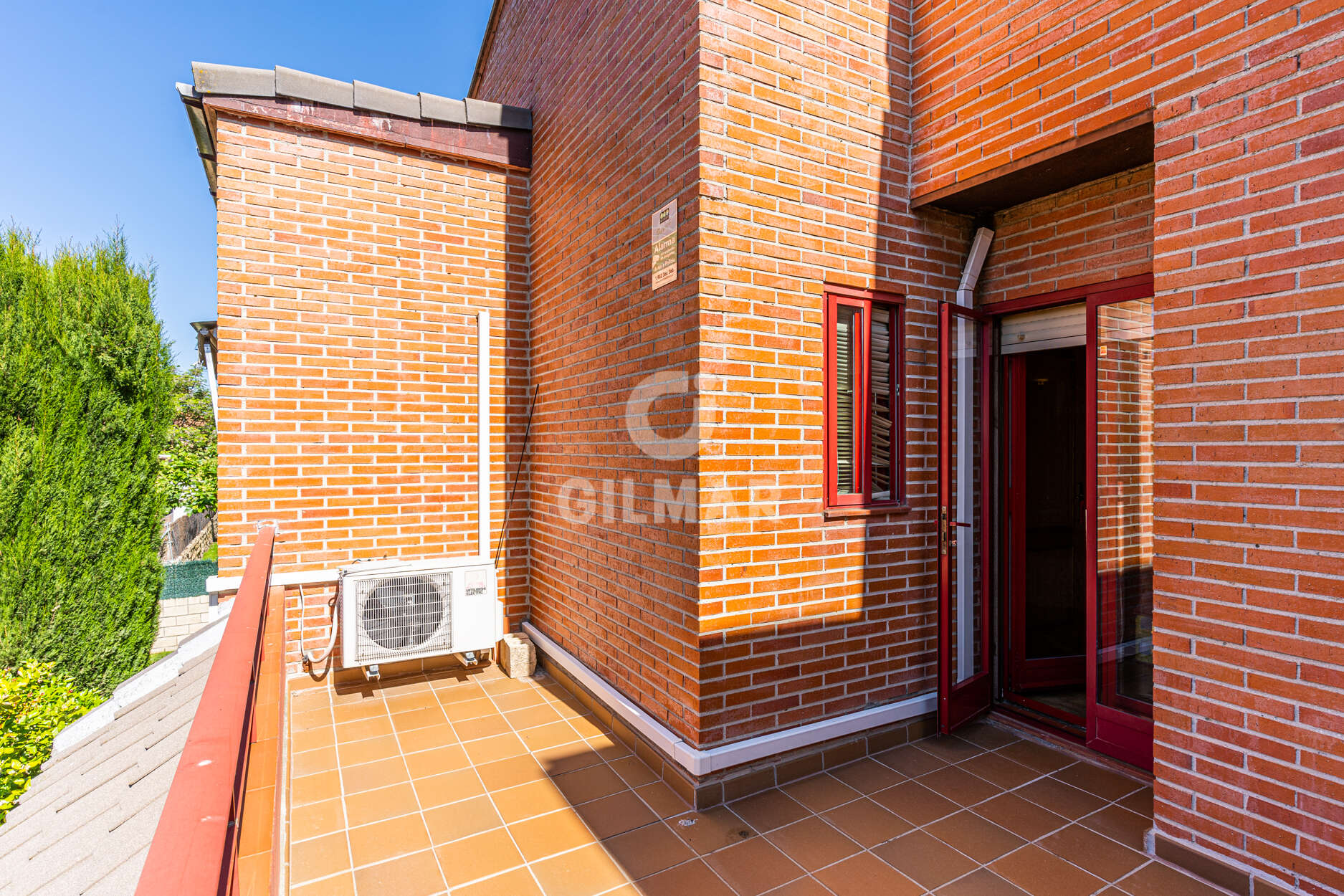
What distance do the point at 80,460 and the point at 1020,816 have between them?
294 inches

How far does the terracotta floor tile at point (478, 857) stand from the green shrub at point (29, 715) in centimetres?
352

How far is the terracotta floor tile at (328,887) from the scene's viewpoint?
229 cm

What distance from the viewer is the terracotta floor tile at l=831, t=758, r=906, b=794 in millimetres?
3000

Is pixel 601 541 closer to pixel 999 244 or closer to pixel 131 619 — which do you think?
pixel 999 244

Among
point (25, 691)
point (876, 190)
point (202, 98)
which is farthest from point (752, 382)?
point (25, 691)

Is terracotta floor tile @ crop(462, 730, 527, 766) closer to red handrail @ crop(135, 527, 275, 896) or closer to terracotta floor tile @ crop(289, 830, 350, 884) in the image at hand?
terracotta floor tile @ crop(289, 830, 350, 884)

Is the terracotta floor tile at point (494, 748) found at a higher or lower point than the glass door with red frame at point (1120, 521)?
lower

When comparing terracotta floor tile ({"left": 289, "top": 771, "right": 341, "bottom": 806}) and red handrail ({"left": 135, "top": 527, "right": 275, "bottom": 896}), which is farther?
terracotta floor tile ({"left": 289, "top": 771, "right": 341, "bottom": 806})

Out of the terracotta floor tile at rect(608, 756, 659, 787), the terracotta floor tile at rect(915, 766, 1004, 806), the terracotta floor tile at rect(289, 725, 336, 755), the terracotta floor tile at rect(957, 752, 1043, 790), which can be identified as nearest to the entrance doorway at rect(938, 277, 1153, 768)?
the terracotta floor tile at rect(957, 752, 1043, 790)

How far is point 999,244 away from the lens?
11.8 feet

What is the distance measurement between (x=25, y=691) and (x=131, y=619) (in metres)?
1.08

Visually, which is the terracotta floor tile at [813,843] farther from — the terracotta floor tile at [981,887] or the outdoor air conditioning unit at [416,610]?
the outdoor air conditioning unit at [416,610]

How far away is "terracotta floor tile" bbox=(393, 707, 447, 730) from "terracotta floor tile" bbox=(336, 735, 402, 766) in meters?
0.15

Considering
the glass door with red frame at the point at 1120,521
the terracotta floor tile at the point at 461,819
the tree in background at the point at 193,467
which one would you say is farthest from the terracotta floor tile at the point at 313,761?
the tree in background at the point at 193,467
